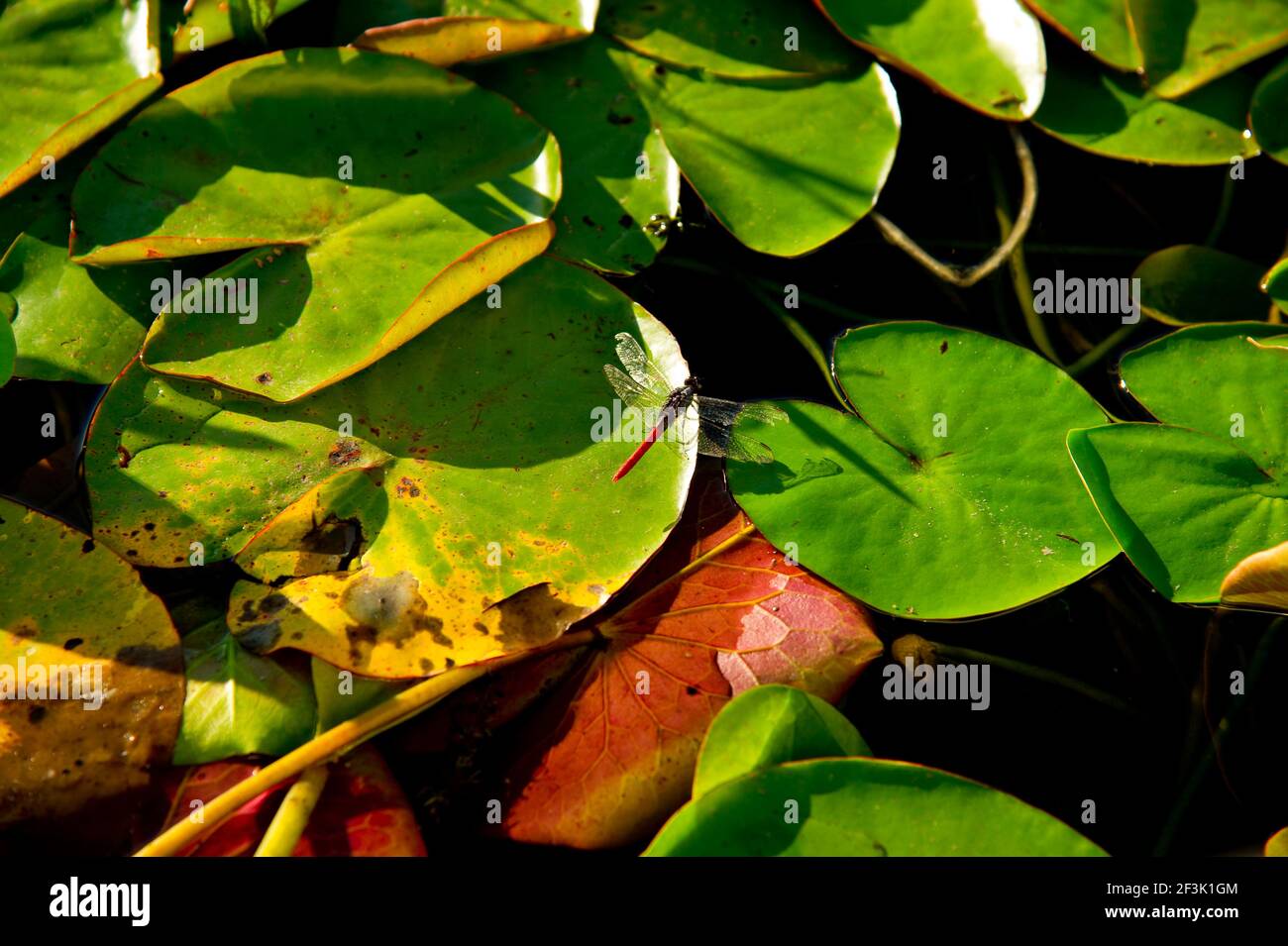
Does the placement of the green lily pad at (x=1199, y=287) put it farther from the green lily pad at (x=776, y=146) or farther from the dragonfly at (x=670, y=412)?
the dragonfly at (x=670, y=412)

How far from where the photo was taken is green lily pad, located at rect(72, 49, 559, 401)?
6.64 ft

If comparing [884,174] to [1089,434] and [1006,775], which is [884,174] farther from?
[1006,775]

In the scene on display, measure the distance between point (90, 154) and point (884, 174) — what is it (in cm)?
216

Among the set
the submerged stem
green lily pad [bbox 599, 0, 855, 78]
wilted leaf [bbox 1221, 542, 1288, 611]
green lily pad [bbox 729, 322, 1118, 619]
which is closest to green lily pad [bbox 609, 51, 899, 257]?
green lily pad [bbox 599, 0, 855, 78]

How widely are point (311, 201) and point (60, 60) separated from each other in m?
0.83

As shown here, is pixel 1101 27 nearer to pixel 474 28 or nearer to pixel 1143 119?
pixel 1143 119

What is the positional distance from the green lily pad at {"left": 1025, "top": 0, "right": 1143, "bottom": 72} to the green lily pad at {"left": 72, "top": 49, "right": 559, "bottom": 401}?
4.92ft

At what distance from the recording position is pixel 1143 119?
2389 mm

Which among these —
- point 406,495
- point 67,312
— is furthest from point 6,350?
point 406,495

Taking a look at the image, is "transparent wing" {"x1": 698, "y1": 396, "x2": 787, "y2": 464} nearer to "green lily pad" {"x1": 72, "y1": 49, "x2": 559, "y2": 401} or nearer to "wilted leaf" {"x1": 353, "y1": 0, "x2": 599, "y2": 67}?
"green lily pad" {"x1": 72, "y1": 49, "x2": 559, "y2": 401}

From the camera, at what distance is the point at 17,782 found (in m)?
1.84
